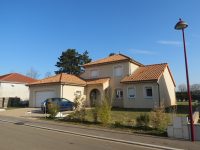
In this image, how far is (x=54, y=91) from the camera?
33156mm

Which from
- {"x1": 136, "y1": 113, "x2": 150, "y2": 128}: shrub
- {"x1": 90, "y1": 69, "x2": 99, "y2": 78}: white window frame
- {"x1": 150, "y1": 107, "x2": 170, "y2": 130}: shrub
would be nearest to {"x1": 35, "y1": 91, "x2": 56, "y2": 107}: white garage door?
{"x1": 90, "y1": 69, "x2": 99, "y2": 78}: white window frame

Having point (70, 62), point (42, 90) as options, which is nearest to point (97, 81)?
point (42, 90)

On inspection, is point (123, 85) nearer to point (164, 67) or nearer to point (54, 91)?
point (164, 67)

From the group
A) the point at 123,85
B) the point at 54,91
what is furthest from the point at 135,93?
the point at 54,91

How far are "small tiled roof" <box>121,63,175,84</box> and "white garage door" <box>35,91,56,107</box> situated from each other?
9680 mm

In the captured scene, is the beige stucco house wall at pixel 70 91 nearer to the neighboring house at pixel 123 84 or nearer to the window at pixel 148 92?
the neighboring house at pixel 123 84

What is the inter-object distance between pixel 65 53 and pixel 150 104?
4341cm

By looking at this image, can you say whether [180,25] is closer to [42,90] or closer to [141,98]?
[141,98]

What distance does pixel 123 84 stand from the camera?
32.3 m

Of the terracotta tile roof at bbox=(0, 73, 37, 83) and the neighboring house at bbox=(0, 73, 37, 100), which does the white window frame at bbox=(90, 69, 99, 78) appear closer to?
the neighboring house at bbox=(0, 73, 37, 100)

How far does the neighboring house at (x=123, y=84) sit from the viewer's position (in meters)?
29.7

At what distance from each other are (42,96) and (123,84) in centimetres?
1138

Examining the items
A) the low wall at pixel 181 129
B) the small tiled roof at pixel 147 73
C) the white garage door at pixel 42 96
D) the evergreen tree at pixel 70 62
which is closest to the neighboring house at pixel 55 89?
the white garage door at pixel 42 96

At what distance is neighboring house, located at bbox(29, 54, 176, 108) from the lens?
29745mm
